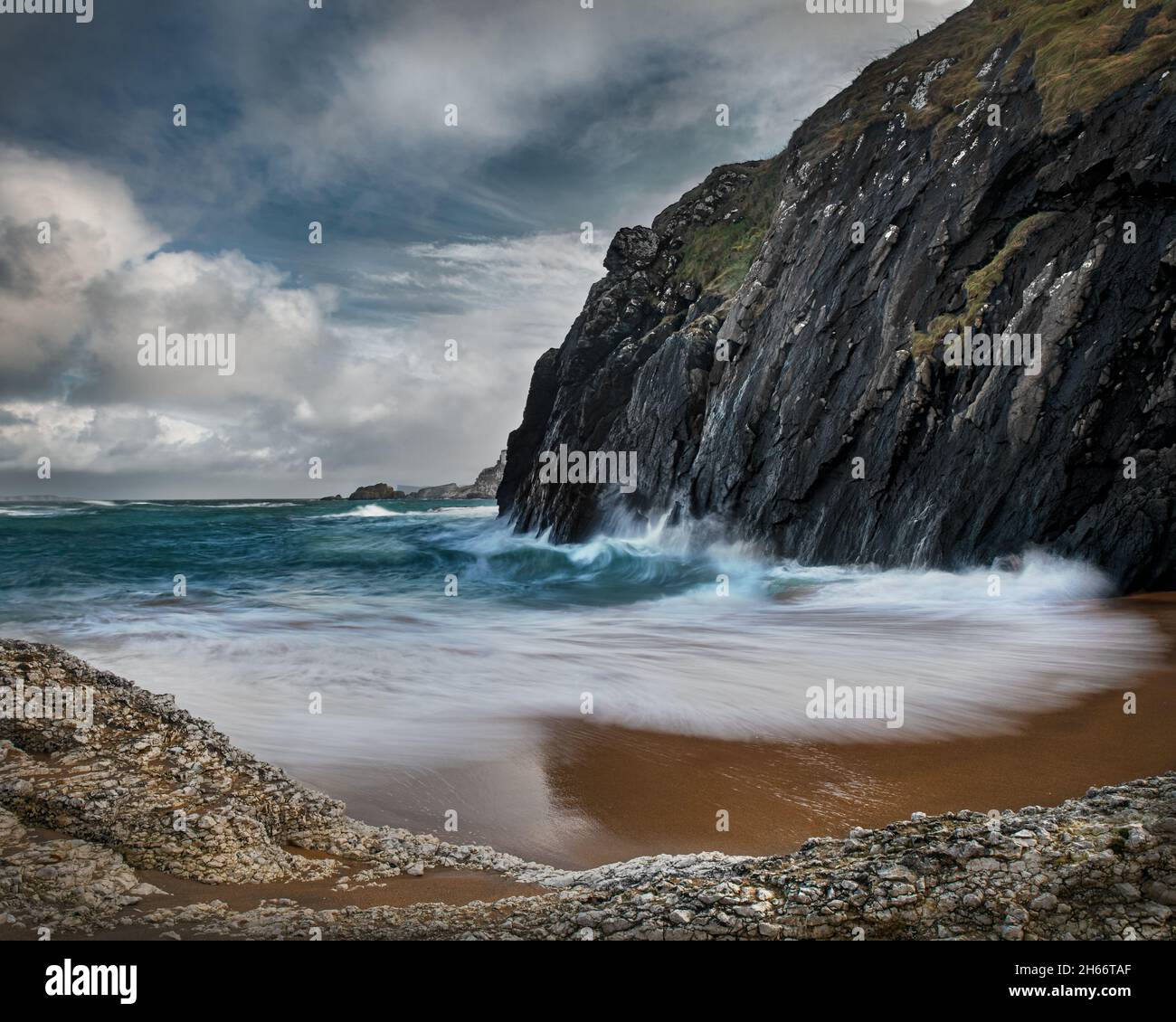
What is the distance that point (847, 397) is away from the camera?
16.1m

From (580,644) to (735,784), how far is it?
21.7ft

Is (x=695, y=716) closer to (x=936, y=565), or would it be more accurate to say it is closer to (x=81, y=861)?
(x=81, y=861)

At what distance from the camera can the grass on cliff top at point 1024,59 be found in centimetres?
1264

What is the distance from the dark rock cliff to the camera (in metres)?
11.6

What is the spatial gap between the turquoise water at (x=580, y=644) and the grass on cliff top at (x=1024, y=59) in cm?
961

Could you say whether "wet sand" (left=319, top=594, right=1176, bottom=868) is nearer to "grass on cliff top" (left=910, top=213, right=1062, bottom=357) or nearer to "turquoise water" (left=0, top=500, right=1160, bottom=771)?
"turquoise water" (left=0, top=500, right=1160, bottom=771)

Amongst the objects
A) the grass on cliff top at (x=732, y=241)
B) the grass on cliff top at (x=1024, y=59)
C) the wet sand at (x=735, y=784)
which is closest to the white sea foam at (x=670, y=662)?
the wet sand at (x=735, y=784)

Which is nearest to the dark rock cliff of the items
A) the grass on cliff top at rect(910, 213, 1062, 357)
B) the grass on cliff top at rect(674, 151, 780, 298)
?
the grass on cliff top at rect(910, 213, 1062, 357)

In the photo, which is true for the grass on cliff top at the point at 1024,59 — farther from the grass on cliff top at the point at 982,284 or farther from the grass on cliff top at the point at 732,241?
the grass on cliff top at the point at 732,241

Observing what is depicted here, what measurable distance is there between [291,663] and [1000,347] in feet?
46.8

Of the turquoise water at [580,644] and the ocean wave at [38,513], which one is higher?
the ocean wave at [38,513]

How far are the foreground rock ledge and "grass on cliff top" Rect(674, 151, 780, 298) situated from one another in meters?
25.8
